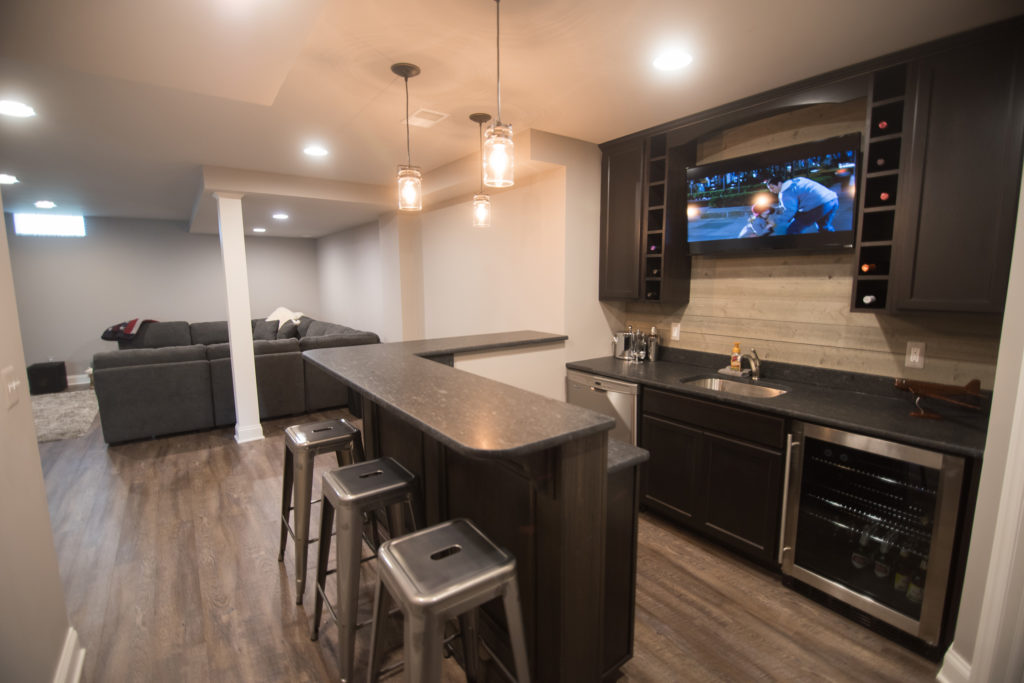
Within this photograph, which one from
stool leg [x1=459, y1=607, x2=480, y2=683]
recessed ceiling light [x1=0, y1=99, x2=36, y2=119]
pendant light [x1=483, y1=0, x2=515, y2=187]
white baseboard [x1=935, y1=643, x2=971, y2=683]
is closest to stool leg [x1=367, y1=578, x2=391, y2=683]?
Result: stool leg [x1=459, y1=607, x2=480, y2=683]

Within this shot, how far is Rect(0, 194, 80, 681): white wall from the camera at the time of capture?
4.15 ft

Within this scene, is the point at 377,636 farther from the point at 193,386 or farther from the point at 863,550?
the point at 193,386

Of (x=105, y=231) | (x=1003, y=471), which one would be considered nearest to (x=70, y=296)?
(x=105, y=231)

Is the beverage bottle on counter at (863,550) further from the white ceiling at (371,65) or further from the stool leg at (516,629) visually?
the white ceiling at (371,65)

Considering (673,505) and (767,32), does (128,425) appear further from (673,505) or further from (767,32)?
(767,32)

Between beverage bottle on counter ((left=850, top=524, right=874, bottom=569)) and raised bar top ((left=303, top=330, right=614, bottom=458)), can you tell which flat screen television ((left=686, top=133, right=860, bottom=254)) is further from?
raised bar top ((left=303, top=330, right=614, bottom=458))

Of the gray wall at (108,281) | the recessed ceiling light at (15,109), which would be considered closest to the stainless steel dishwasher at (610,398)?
the recessed ceiling light at (15,109)

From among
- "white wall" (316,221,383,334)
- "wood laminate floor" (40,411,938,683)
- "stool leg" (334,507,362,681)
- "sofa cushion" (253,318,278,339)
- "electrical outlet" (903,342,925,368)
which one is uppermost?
"white wall" (316,221,383,334)

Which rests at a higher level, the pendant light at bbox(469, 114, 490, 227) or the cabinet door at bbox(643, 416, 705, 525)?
the pendant light at bbox(469, 114, 490, 227)

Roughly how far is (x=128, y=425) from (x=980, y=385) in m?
5.98

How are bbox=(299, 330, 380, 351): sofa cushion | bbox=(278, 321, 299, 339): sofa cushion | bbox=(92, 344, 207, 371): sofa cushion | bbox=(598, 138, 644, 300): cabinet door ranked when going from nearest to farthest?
bbox=(598, 138, 644, 300): cabinet door < bbox=(92, 344, 207, 371): sofa cushion < bbox=(299, 330, 380, 351): sofa cushion < bbox=(278, 321, 299, 339): sofa cushion

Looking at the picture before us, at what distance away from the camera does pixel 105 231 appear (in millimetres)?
6594

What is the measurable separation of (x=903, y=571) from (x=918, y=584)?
0.06 metres

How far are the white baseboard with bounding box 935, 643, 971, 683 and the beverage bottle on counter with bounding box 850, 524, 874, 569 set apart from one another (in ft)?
1.19
